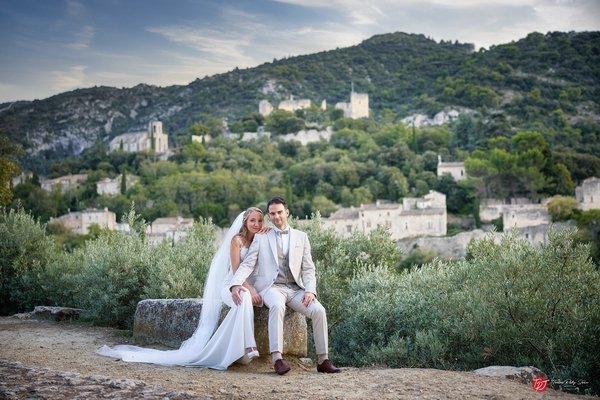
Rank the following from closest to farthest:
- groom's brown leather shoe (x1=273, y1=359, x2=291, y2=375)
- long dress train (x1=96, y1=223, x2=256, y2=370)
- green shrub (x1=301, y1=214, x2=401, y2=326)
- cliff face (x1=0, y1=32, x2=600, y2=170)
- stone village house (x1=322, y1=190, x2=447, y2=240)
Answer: groom's brown leather shoe (x1=273, y1=359, x2=291, y2=375), long dress train (x1=96, y1=223, x2=256, y2=370), green shrub (x1=301, y1=214, x2=401, y2=326), stone village house (x1=322, y1=190, x2=447, y2=240), cliff face (x1=0, y1=32, x2=600, y2=170)

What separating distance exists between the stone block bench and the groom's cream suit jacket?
28cm

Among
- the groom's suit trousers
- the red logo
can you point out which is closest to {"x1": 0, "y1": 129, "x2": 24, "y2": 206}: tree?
the groom's suit trousers

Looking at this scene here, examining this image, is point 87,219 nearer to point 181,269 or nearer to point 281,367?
point 181,269

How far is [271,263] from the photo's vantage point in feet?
21.4

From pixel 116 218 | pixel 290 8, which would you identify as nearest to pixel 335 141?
pixel 116 218

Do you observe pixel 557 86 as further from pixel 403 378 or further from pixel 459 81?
pixel 403 378

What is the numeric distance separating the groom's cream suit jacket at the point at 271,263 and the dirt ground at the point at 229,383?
74 centimetres

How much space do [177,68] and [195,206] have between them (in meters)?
31.6

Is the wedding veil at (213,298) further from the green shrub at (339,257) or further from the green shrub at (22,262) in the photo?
the green shrub at (22,262)

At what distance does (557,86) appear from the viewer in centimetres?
11038

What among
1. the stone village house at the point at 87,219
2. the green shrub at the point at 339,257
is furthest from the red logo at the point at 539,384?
the stone village house at the point at 87,219

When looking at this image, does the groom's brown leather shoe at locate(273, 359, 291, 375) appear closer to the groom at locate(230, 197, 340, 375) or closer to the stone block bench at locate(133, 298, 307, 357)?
the groom at locate(230, 197, 340, 375)

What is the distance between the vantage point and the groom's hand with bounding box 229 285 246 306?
619 centimetres

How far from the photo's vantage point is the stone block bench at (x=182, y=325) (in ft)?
21.2
